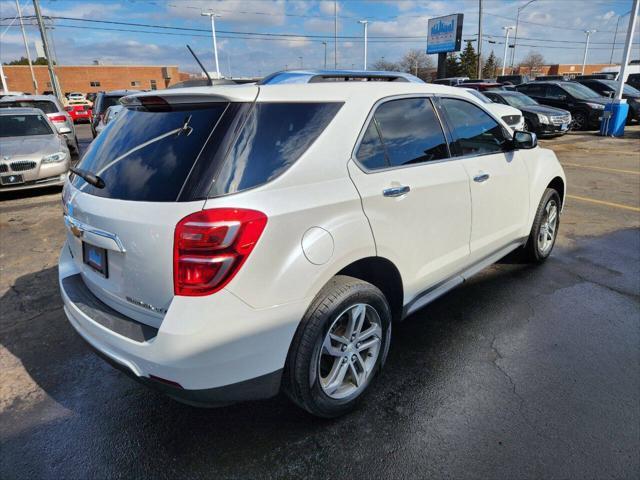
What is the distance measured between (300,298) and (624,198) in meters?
7.31

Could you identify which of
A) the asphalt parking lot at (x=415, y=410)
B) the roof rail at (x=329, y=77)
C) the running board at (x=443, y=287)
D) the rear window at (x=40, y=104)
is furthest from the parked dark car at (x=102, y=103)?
the running board at (x=443, y=287)

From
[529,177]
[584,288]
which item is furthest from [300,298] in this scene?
[584,288]

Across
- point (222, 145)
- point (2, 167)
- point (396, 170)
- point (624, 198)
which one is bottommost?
point (624, 198)

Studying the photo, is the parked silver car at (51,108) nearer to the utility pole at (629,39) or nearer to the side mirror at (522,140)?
the side mirror at (522,140)

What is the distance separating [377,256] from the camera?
2.44 metres

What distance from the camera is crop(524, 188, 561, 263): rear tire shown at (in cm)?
426

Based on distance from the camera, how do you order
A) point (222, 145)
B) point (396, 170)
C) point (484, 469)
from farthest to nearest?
point (396, 170) < point (484, 469) < point (222, 145)

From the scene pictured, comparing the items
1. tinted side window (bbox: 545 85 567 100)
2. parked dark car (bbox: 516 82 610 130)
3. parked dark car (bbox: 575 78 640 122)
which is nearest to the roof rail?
parked dark car (bbox: 516 82 610 130)

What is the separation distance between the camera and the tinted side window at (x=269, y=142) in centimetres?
197

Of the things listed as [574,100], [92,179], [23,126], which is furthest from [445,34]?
[92,179]

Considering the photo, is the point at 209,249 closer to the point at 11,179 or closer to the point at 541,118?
the point at 11,179

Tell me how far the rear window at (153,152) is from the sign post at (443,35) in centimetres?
4165

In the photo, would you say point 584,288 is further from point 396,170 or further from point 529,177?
point 396,170

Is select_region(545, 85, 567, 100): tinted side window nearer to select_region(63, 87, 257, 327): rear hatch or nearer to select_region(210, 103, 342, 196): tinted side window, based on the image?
select_region(210, 103, 342, 196): tinted side window
